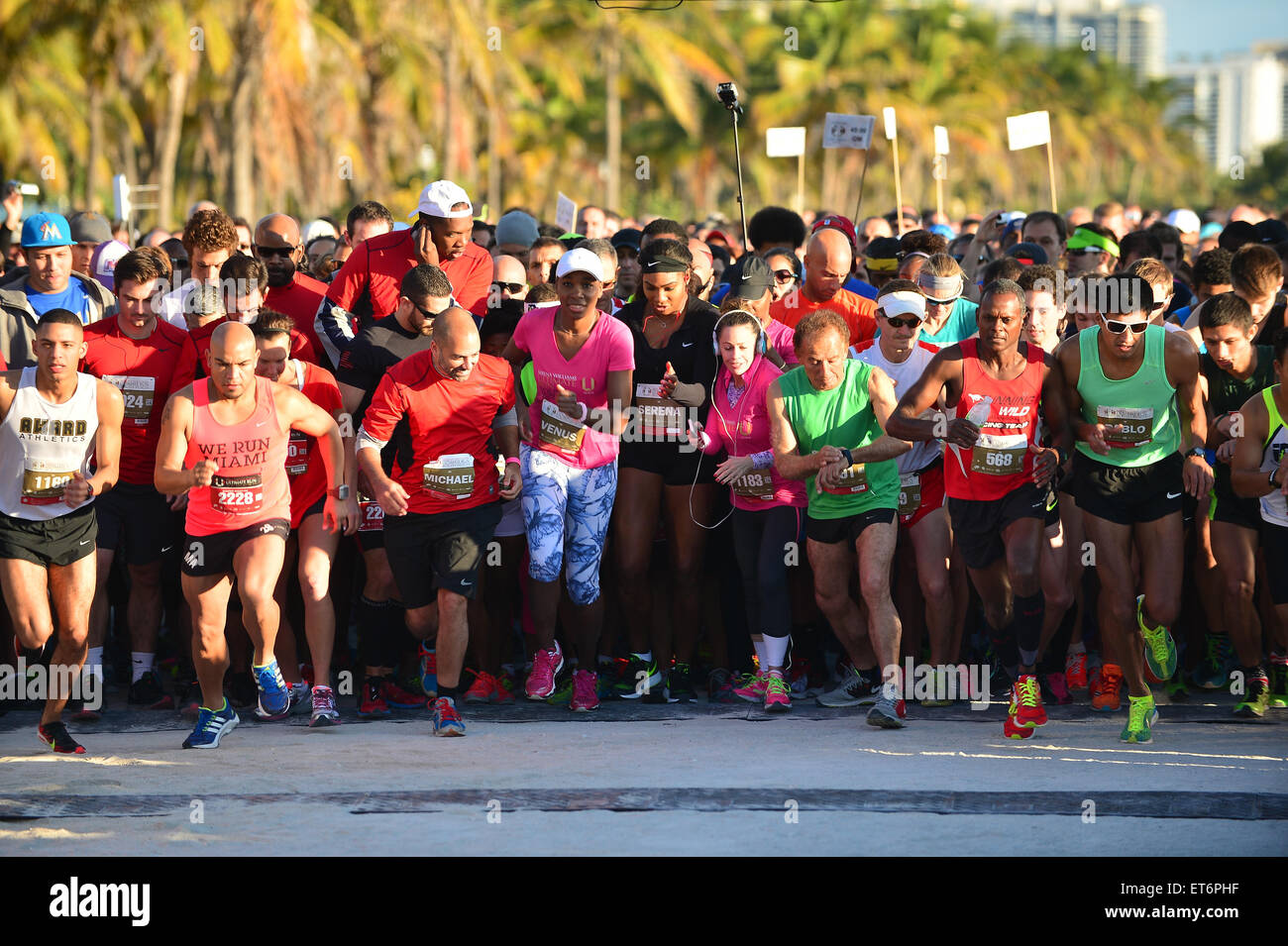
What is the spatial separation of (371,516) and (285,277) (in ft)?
5.02

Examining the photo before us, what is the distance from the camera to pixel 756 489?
26.0 ft

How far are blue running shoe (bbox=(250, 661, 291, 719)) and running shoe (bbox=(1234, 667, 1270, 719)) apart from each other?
4469 millimetres

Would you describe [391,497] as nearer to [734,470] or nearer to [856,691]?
[734,470]

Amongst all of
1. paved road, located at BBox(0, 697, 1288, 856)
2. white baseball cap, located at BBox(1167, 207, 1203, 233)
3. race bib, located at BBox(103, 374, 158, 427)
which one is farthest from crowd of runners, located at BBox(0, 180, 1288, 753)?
white baseball cap, located at BBox(1167, 207, 1203, 233)

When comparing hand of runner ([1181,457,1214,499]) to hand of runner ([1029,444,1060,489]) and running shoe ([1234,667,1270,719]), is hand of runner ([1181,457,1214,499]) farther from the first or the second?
running shoe ([1234,667,1270,719])

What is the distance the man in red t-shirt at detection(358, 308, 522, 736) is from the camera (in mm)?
7496

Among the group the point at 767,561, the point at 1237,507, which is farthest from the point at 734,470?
the point at 1237,507

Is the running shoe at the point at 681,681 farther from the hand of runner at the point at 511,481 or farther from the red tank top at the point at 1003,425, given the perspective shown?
the red tank top at the point at 1003,425

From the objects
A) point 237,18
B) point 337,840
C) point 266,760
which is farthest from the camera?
point 237,18

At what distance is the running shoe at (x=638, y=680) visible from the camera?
8.26m
